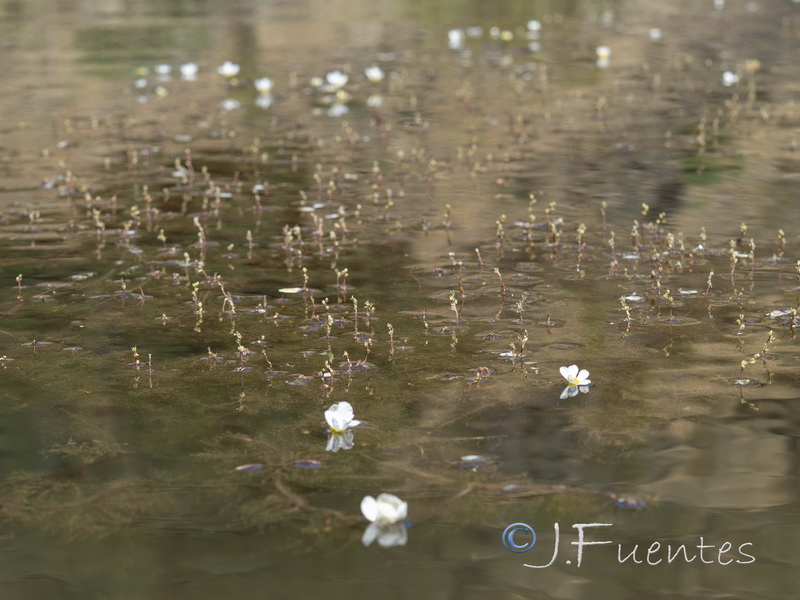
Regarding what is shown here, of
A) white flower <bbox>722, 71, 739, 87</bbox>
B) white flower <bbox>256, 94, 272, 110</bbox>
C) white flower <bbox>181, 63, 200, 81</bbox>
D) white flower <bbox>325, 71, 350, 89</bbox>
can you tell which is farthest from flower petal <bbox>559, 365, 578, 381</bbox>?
white flower <bbox>181, 63, 200, 81</bbox>

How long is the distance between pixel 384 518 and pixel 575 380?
1.25m

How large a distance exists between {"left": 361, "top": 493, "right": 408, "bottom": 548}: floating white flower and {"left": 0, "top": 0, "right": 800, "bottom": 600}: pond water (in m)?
0.02

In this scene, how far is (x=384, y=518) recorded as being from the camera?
3.35 m

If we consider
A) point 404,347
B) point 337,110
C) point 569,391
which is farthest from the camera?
point 337,110

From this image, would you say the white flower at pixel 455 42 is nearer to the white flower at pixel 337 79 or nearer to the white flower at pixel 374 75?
the white flower at pixel 374 75

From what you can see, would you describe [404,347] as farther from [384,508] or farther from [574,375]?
[384,508]

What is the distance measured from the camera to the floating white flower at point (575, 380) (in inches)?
169

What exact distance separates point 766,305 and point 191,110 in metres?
6.96

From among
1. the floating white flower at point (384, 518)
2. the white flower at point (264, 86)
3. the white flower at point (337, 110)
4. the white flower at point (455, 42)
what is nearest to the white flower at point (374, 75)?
the white flower at point (337, 110)

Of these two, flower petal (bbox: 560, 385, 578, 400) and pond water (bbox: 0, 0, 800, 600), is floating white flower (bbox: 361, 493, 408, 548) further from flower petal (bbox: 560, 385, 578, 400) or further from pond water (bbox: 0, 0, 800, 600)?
flower petal (bbox: 560, 385, 578, 400)

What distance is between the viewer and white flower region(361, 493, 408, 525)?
3.33 m

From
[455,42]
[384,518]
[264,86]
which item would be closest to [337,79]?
[264,86]

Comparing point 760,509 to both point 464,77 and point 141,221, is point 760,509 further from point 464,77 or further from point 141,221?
point 464,77

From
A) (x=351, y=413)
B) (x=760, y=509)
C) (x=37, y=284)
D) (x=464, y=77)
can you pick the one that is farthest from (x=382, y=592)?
(x=464, y=77)
